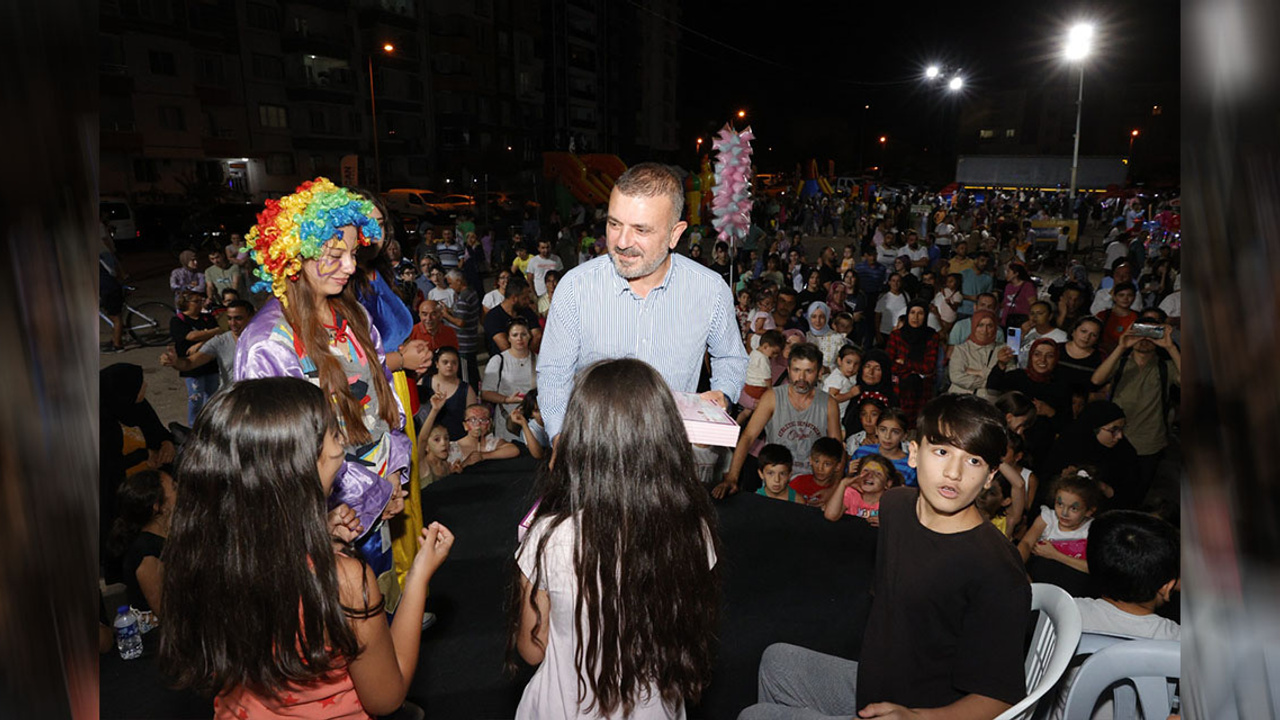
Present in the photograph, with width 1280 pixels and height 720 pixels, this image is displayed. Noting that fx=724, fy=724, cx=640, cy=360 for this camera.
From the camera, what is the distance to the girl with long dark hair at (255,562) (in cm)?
168

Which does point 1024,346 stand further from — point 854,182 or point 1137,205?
point 854,182

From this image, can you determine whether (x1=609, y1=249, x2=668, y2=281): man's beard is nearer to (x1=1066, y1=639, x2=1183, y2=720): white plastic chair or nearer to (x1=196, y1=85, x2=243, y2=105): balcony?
(x1=1066, y1=639, x2=1183, y2=720): white plastic chair

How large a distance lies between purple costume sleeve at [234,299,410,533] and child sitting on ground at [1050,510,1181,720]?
2590 mm

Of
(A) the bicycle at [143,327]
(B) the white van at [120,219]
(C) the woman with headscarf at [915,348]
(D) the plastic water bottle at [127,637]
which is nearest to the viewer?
(D) the plastic water bottle at [127,637]

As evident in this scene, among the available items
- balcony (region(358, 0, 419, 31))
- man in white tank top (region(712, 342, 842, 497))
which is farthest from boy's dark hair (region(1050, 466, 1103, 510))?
balcony (region(358, 0, 419, 31))

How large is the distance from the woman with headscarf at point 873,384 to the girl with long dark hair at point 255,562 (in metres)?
4.35

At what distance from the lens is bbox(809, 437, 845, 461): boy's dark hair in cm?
466

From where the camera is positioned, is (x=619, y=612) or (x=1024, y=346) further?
Result: (x=1024, y=346)

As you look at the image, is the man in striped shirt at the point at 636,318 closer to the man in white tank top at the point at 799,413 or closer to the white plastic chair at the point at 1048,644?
the white plastic chair at the point at 1048,644

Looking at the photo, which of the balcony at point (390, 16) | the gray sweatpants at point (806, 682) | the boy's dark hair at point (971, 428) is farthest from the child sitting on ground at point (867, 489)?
the balcony at point (390, 16)

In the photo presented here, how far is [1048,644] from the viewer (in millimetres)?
2340
